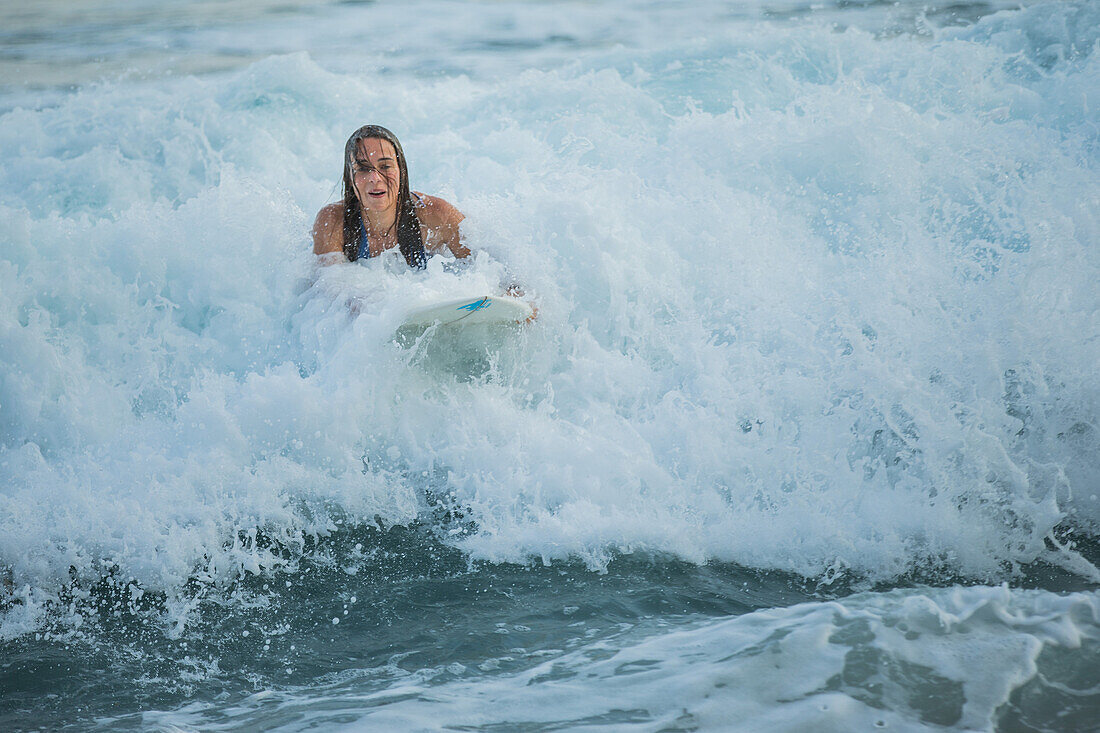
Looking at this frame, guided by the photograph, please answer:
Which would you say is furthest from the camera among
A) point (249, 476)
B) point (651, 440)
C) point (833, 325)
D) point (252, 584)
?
point (833, 325)

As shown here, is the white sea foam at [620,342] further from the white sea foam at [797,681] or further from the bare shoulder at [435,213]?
the white sea foam at [797,681]

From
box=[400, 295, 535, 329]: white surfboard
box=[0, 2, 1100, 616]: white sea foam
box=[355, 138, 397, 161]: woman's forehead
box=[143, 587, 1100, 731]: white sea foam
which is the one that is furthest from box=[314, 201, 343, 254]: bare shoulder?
box=[143, 587, 1100, 731]: white sea foam

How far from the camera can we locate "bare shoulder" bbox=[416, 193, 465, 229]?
3.69 m

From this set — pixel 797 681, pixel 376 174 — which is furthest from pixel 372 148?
pixel 797 681

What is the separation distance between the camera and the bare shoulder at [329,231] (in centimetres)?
361

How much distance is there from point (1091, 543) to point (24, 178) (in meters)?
6.42

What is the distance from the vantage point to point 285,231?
414 cm

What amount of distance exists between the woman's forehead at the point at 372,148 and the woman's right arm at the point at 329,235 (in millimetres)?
291

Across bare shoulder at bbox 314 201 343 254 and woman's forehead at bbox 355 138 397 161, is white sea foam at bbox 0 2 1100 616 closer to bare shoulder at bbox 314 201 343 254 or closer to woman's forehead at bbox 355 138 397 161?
bare shoulder at bbox 314 201 343 254

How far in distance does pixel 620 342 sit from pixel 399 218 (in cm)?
116

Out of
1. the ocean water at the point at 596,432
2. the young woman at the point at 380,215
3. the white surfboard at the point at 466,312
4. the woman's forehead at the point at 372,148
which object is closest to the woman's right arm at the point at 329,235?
the young woman at the point at 380,215

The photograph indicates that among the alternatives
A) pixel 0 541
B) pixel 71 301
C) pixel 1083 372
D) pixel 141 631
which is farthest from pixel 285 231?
pixel 1083 372

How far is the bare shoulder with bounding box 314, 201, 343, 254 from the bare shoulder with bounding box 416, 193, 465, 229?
1.18 feet

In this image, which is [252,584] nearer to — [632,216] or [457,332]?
[457,332]
